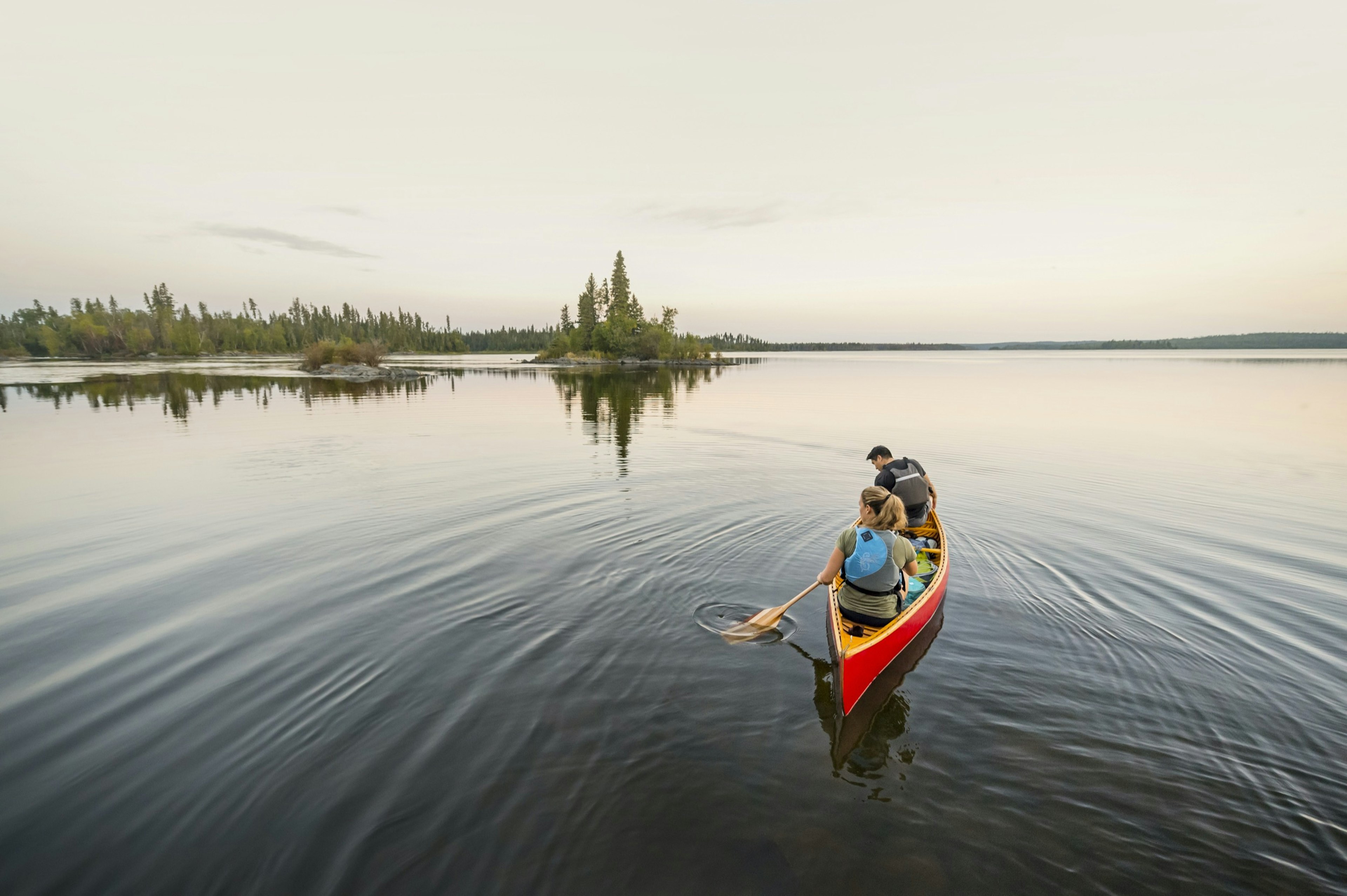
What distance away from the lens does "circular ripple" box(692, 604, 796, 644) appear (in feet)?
26.9

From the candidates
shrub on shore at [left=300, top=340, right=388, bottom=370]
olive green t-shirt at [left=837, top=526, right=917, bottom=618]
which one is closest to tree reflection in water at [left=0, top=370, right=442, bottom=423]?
shrub on shore at [left=300, top=340, right=388, bottom=370]

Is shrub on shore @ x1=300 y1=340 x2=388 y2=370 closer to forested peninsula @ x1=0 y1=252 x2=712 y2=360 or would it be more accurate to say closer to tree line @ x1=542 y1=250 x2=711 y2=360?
forested peninsula @ x1=0 y1=252 x2=712 y2=360

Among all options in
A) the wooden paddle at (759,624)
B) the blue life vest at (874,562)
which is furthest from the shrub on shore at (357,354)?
the blue life vest at (874,562)

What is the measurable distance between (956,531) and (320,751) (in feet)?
42.9

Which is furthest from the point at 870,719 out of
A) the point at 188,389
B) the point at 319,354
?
the point at 319,354

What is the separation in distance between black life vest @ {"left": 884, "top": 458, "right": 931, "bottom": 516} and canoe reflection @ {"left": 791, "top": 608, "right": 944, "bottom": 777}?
334 cm

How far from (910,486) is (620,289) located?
119 metres

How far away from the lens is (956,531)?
13.0 metres

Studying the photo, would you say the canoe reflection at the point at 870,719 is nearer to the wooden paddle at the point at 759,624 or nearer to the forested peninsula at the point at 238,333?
A: the wooden paddle at the point at 759,624

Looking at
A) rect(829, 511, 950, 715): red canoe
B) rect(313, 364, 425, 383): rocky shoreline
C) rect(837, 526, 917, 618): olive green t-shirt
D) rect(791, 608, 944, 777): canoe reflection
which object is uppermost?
rect(313, 364, 425, 383): rocky shoreline

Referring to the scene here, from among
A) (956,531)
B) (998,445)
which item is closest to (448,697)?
(956,531)

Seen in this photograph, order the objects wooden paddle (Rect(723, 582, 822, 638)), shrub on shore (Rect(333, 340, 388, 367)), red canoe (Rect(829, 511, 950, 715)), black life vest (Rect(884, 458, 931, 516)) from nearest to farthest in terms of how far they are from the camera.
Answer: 1. red canoe (Rect(829, 511, 950, 715))
2. wooden paddle (Rect(723, 582, 822, 638))
3. black life vest (Rect(884, 458, 931, 516))
4. shrub on shore (Rect(333, 340, 388, 367))

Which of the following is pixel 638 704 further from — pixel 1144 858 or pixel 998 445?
pixel 998 445

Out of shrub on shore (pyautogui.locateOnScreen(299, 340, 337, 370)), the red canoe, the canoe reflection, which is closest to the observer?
the canoe reflection
